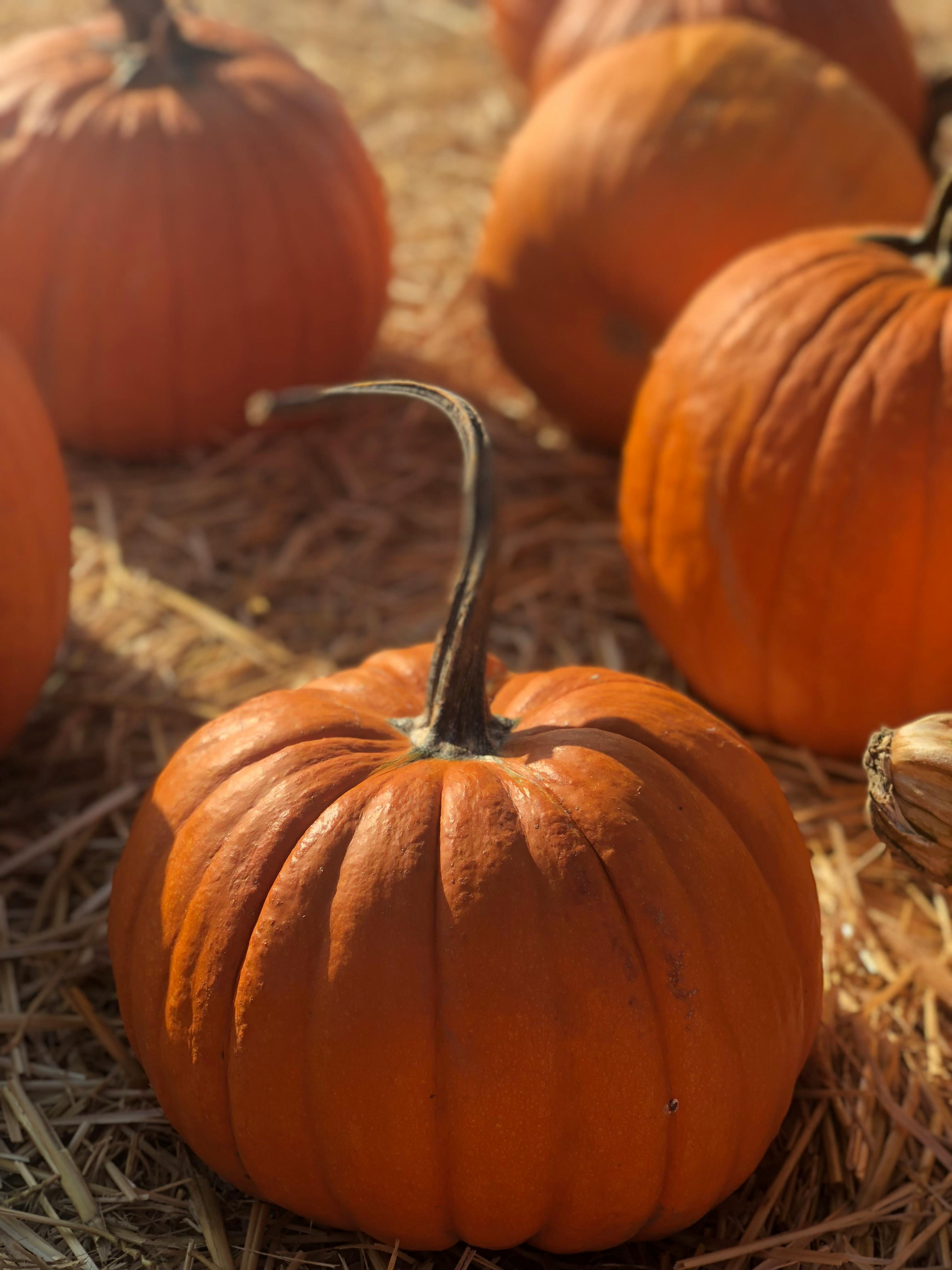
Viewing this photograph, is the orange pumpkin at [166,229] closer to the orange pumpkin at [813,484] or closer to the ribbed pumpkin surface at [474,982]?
the orange pumpkin at [813,484]

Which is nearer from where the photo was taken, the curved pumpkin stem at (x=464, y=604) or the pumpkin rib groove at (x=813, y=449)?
the curved pumpkin stem at (x=464, y=604)

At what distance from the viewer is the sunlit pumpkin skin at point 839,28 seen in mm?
4789

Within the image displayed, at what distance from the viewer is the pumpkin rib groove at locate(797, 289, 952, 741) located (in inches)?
99.0

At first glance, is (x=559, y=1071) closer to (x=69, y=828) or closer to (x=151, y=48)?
(x=69, y=828)

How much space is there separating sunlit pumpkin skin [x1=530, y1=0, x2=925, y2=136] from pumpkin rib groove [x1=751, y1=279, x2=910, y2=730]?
2.59 meters

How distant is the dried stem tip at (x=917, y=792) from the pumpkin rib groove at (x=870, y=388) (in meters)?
0.94

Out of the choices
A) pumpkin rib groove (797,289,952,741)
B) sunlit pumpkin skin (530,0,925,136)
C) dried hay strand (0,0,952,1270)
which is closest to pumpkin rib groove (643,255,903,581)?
pumpkin rib groove (797,289,952,741)

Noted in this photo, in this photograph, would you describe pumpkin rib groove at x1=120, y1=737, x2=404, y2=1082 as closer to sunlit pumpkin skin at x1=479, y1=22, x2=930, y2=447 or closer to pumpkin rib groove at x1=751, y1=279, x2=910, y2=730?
pumpkin rib groove at x1=751, y1=279, x2=910, y2=730

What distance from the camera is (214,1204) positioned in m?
1.83

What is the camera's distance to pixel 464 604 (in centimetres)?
171

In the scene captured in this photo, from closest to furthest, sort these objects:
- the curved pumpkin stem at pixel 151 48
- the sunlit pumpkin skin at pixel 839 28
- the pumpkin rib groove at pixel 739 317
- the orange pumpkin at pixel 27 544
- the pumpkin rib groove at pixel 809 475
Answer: the orange pumpkin at pixel 27 544 → the pumpkin rib groove at pixel 809 475 → the pumpkin rib groove at pixel 739 317 → the curved pumpkin stem at pixel 151 48 → the sunlit pumpkin skin at pixel 839 28

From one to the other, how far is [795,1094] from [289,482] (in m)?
2.29

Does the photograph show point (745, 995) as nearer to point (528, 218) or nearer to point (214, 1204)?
point (214, 1204)

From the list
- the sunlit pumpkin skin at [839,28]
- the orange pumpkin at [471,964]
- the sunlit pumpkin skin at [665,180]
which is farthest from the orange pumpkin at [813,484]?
the sunlit pumpkin skin at [839,28]
